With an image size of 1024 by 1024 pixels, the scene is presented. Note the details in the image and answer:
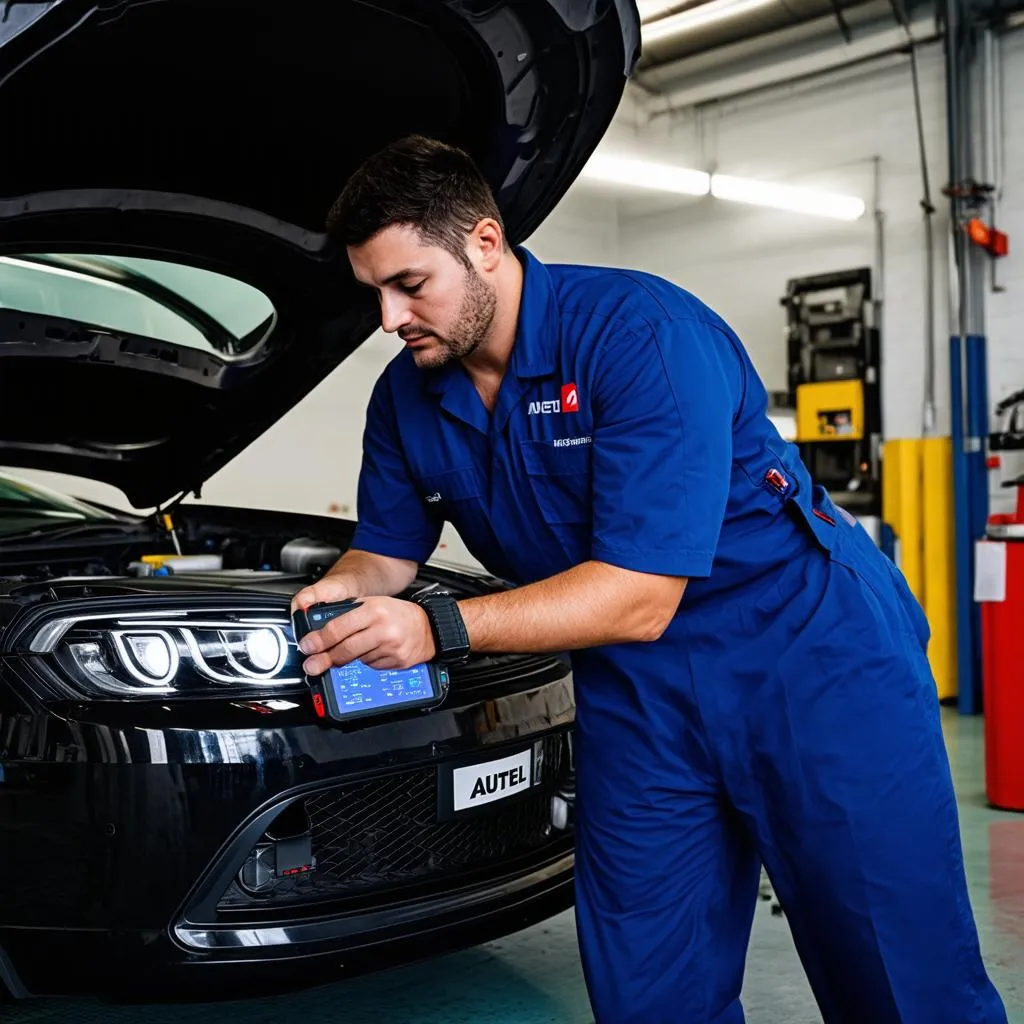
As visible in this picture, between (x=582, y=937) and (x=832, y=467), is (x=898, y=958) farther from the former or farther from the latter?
(x=832, y=467)

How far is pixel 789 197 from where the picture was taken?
6473mm

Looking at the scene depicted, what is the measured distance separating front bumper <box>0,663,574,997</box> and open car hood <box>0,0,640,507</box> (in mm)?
825

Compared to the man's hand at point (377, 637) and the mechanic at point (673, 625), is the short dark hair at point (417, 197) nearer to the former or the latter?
the mechanic at point (673, 625)

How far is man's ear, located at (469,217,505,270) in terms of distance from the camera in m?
1.37

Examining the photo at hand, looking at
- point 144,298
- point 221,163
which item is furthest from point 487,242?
point 144,298

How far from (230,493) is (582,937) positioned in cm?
517

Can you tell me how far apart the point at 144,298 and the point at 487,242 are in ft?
3.66

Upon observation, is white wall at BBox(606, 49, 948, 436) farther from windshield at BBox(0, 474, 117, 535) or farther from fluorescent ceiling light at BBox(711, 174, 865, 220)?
windshield at BBox(0, 474, 117, 535)

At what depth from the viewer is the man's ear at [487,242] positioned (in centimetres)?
137

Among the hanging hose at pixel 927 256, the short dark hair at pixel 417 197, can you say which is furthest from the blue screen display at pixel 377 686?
the hanging hose at pixel 927 256

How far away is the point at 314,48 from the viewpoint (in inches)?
63.3

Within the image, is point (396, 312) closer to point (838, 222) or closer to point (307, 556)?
point (307, 556)

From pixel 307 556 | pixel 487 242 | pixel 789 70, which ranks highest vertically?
pixel 789 70

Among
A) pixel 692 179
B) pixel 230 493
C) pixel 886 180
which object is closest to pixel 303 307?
pixel 230 493
